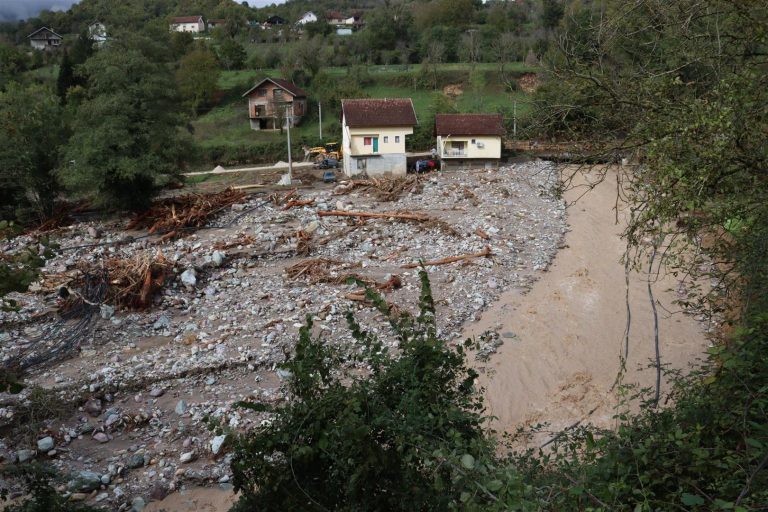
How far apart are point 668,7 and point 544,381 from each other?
24.6 ft

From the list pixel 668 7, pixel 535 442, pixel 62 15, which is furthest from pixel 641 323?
pixel 62 15

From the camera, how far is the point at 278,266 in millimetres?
18375

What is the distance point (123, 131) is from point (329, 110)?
1036 inches

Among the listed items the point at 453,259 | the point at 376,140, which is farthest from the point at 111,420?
the point at 376,140

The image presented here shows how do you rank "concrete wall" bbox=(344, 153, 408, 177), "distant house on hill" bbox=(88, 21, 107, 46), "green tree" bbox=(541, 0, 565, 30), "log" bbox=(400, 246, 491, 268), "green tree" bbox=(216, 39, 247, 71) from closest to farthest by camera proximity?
"log" bbox=(400, 246, 491, 268)
"distant house on hill" bbox=(88, 21, 107, 46)
"concrete wall" bbox=(344, 153, 408, 177)
"green tree" bbox=(541, 0, 565, 30)
"green tree" bbox=(216, 39, 247, 71)

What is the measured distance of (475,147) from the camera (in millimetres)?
32250

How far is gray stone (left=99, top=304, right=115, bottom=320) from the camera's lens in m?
14.9

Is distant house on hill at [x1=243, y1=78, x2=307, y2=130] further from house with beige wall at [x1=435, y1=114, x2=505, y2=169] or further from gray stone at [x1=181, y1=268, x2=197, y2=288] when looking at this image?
gray stone at [x1=181, y1=268, x2=197, y2=288]

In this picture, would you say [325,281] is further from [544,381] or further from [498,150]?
[498,150]

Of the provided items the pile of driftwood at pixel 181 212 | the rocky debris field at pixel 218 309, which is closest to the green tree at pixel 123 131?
the pile of driftwood at pixel 181 212

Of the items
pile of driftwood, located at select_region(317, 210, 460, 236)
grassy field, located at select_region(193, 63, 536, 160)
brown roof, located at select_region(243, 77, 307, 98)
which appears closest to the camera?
pile of driftwood, located at select_region(317, 210, 460, 236)

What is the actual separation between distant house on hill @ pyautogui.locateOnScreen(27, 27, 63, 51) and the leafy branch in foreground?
81938mm

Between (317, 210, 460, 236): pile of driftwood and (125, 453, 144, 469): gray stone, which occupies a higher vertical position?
(317, 210, 460, 236): pile of driftwood

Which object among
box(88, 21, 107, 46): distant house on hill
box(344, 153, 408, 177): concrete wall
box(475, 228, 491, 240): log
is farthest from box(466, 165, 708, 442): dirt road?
box(88, 21, 107, 46): distant house on hill
